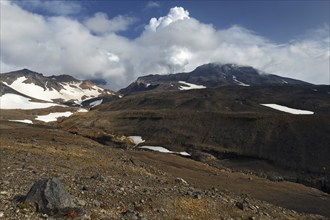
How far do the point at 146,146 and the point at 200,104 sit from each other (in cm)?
6493

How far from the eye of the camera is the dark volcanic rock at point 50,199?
1934cm

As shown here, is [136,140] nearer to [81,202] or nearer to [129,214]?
[81,202]

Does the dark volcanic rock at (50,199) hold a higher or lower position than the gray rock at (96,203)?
higher

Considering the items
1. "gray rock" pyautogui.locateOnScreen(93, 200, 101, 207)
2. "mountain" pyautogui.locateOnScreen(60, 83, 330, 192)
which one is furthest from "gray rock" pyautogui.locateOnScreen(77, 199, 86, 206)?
"mountain" pyautogui.locateOnScreen(60, 83, 330, 192)

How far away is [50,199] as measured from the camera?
1955 cm

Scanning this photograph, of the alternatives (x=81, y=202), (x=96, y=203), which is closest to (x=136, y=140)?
(x=96, y=203)

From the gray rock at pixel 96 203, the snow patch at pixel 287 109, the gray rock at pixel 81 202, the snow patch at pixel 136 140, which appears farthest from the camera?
the snow patch at pixel 287 109

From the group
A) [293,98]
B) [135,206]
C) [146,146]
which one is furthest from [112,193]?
[293,98]

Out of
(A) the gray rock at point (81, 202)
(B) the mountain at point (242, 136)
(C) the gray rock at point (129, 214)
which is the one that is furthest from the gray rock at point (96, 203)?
(B) the mountain at point (242, 136)

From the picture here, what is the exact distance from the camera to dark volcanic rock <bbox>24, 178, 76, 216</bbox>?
762 inches

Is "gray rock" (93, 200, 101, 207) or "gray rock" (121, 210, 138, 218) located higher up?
"gray rock" (93, 200, 101, 207)

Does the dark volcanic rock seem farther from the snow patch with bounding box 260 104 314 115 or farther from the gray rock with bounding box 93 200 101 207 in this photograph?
the snow patch with bounding box 260 104 314 115

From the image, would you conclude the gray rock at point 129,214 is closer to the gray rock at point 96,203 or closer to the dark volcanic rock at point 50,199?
the gray rock at point 96,203

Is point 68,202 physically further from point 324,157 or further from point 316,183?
point 324,157
